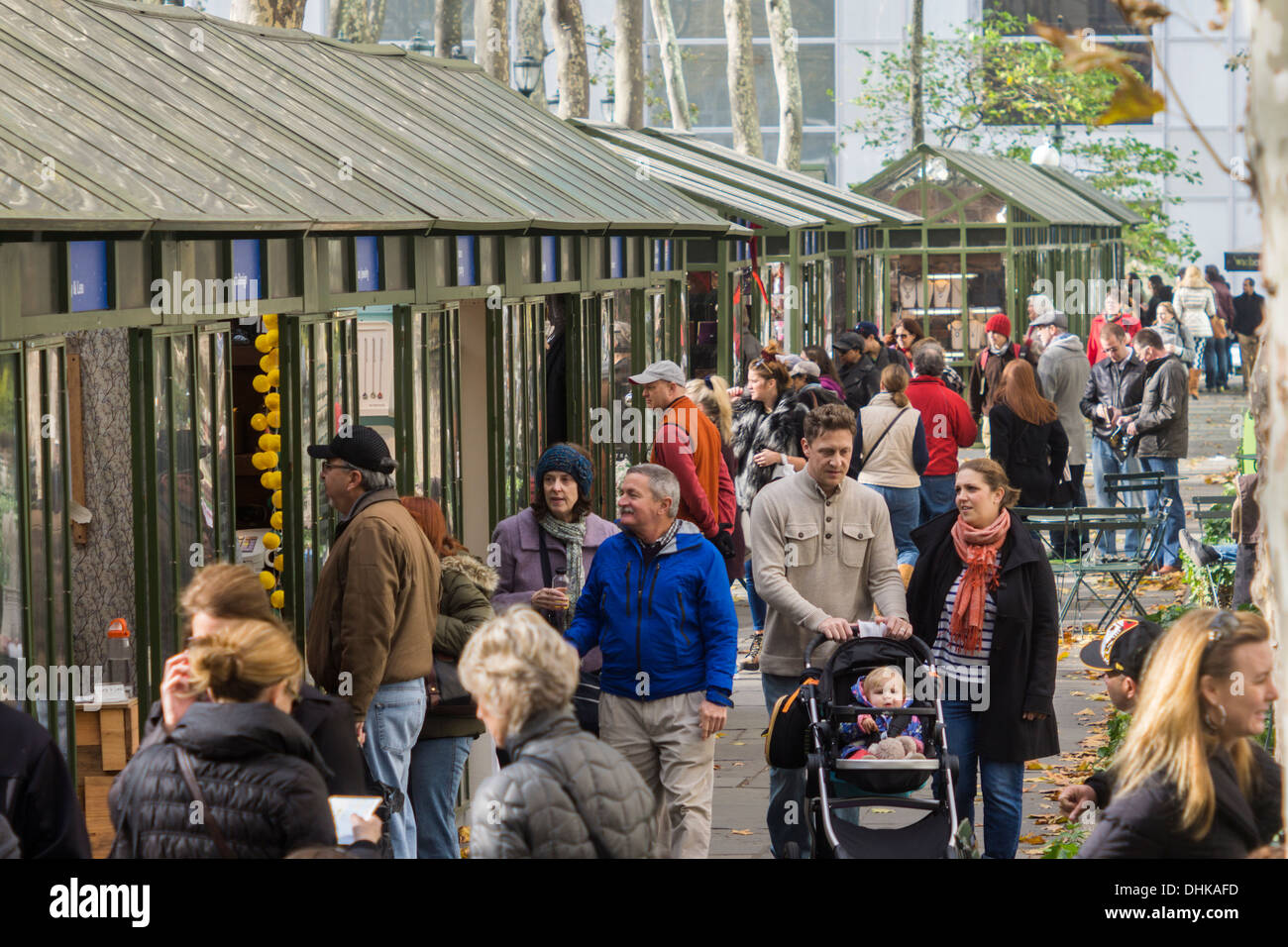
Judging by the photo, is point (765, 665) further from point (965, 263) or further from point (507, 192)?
point (965, 263)

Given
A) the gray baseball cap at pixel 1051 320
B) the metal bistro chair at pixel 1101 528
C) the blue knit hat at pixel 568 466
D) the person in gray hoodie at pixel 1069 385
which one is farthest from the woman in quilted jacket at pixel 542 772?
the gray baseball cap at pixel 1051 320

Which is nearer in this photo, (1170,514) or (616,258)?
(616,258)

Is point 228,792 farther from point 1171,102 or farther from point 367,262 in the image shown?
point 1171,102

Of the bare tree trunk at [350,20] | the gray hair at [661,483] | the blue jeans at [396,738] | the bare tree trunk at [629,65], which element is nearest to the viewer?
the blue jeans at [396,738]

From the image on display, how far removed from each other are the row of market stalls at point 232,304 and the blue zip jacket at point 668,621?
1534 mm

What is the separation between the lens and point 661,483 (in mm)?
6965

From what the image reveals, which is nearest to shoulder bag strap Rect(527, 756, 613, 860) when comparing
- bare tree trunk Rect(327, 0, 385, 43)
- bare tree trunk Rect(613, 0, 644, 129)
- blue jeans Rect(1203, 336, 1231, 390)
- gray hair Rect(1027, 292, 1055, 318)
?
gray hair Rect(1027, 292, 1055, 318)

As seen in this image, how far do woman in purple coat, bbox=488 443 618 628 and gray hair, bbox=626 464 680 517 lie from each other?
0.89 meters

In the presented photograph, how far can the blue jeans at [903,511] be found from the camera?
40.9 feet

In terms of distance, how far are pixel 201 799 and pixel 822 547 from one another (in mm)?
3986

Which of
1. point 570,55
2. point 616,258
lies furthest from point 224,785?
point 570,55

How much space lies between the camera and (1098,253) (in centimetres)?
3719

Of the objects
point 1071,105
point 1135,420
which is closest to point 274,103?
point 1135,420

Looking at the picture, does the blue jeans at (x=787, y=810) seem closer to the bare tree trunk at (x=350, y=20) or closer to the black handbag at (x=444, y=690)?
the black handbag at (x=444, y=690)
